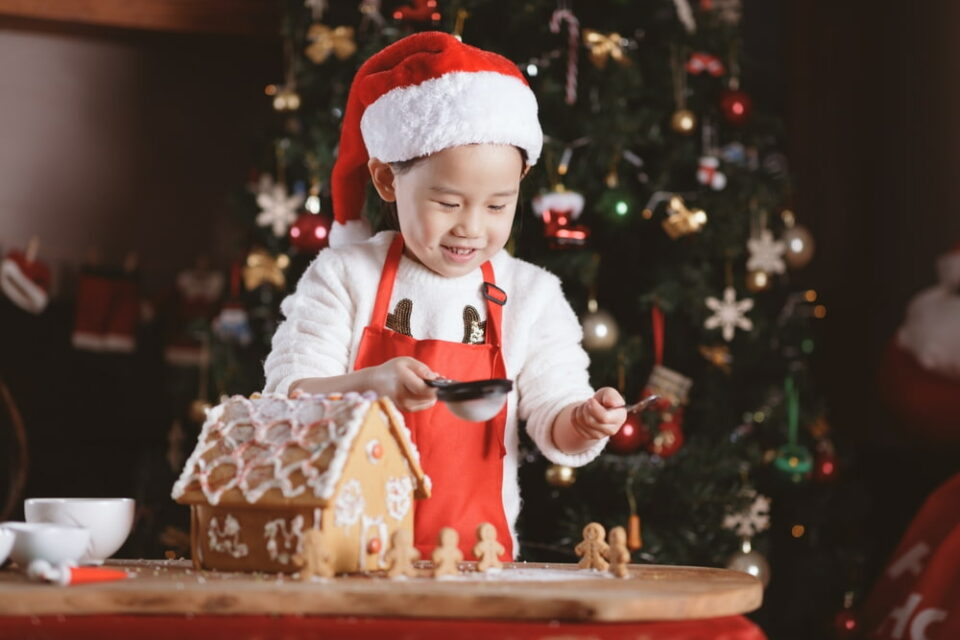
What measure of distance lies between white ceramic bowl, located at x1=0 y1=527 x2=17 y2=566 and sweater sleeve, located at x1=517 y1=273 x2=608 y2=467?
2.54ft

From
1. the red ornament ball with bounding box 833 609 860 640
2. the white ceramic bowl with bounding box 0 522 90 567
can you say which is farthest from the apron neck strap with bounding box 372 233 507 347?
the red ornament ball with bounding box 833 609 860 640

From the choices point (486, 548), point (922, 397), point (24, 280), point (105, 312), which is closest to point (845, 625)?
point (922, 397)

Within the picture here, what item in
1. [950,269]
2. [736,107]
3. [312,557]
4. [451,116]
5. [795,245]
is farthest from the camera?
[950,269]

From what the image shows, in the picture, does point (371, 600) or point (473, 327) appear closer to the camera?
point (371, 600)

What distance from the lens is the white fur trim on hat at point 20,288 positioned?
3762mm

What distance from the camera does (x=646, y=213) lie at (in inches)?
→ 112

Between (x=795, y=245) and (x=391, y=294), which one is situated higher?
(x=795, y=245)

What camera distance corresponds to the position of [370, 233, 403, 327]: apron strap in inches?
67.0

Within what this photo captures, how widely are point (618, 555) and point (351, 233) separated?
2.67ft

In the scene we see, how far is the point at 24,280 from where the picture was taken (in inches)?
149

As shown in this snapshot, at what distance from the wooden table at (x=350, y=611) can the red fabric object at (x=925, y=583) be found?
172 cm

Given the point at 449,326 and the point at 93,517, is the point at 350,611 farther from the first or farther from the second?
the point at 449,326

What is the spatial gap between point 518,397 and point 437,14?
1374mm

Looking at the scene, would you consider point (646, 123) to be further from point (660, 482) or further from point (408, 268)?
point (408, 268)
